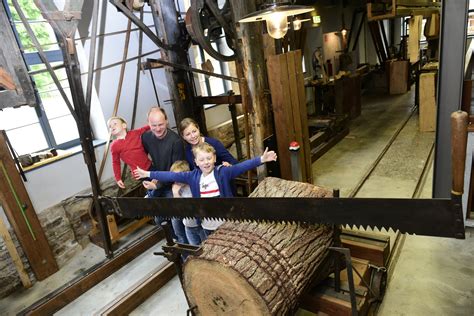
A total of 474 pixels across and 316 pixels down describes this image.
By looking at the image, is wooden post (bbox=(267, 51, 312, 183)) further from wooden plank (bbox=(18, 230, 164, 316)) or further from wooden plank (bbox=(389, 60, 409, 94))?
wooden plank (bbox=(389, 60, 409, 94))

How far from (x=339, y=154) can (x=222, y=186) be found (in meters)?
3.84

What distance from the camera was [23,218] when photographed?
3.36m

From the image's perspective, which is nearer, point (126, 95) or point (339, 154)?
point (126, 95)

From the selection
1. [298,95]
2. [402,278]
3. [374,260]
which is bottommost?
[402,278]

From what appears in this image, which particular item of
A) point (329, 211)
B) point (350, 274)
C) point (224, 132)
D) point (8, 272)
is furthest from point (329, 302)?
point (224, 132)

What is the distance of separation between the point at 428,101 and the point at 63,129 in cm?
601

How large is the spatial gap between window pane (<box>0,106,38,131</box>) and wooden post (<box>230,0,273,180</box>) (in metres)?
2.39

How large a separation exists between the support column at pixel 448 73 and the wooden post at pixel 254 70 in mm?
1737

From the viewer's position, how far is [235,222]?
2.24 meters

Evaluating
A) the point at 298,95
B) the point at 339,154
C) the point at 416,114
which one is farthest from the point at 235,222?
the point at 416,114

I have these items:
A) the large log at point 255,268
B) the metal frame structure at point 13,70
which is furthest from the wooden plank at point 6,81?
the large log at point 255,268

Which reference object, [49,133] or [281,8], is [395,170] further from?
[49,133]

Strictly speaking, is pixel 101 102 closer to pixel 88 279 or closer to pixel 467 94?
pixel 88 279

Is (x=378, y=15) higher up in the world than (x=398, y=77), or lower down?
higher up
